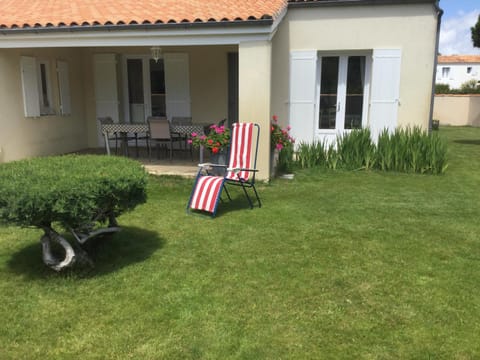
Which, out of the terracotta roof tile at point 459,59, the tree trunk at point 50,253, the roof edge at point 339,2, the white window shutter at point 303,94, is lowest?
the tree trunk at point 50,253

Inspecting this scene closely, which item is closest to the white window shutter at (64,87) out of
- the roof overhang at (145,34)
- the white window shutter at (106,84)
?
the white window shutter at (106,84)

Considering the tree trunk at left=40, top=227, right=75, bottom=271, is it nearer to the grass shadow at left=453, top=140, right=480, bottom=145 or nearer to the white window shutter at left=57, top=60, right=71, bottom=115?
the white window shutter at left=57, top=60, right=71, bottom=115

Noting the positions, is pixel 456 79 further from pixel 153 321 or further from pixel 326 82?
pixel 153 321

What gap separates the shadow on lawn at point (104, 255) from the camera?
12.7 ft

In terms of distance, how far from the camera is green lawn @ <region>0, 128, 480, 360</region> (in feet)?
9.29

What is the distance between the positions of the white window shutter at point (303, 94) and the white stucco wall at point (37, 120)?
538cm

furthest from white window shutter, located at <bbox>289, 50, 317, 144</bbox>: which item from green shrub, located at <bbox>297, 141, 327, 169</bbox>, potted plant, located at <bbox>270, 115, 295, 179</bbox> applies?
potted plant, located at <bbox>270, 115, 295, 179</bbox>

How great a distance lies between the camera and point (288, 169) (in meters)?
8.52

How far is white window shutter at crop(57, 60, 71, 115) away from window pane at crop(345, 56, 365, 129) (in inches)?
261

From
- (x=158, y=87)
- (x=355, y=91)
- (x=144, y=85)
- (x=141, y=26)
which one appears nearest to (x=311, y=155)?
(x=355, y=91)

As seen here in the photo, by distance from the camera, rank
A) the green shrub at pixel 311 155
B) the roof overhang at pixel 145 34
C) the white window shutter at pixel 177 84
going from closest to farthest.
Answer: the roof overhang at pixel 145 34, the green shrub at pixel 311 155, the white window shutter at pixel 177 84

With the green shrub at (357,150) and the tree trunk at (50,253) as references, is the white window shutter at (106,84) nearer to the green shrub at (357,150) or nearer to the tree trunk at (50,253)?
the green shrub at (357,150)

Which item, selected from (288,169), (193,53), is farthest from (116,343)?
(193,53)

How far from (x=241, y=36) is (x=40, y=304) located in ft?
17.3
